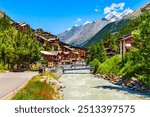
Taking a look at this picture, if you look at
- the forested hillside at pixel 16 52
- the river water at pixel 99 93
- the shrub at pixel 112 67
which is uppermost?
the forested hillside at pixel 16 52

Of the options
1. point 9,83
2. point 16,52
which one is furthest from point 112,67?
point 9,83

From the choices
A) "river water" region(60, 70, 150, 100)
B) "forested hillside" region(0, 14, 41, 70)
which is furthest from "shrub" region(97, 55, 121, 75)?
"river water" region(60, 70, 150, 100)

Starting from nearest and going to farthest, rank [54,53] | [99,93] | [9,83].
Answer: [9,83]
[99,93]
[54,53]

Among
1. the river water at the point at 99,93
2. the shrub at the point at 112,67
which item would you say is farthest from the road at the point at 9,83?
the shrub at the point at 112,67

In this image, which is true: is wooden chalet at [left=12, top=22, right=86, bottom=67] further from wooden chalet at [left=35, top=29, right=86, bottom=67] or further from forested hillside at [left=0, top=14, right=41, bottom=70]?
forested hillside at [left=0, top=14, right=41, bottom=70]

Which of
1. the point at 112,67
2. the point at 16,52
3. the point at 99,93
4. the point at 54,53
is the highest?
the point at 54,53

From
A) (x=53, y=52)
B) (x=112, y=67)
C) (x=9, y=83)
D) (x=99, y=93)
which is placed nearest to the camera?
(x=9, y=83)

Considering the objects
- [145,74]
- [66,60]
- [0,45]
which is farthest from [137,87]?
[66,60]

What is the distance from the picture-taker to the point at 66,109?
1727cm

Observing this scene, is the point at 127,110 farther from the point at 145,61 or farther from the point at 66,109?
the point at 145,61

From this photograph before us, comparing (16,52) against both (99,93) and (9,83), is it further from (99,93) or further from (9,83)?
(99,93)

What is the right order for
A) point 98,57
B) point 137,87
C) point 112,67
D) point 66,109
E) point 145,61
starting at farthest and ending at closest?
point 98,57 < point 112,67 < point 137,87 < point 145,61 < point 66,109

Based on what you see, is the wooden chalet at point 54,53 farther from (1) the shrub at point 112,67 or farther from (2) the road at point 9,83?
(2) the road at point 9,83

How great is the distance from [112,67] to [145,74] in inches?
1351
